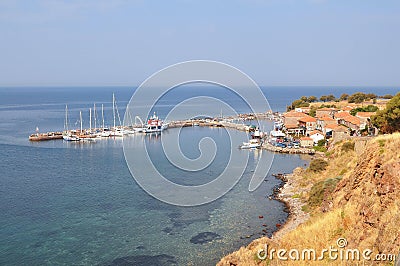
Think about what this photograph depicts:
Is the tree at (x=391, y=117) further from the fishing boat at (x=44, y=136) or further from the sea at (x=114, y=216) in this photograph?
the fishing boat at (x=44, y=136)

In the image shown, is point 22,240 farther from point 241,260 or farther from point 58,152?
point 58,152

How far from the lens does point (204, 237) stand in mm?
15500

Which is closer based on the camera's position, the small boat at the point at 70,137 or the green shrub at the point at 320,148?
the green shrub at the point at 320,148

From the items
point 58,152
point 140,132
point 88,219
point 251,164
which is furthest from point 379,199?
point 140,132

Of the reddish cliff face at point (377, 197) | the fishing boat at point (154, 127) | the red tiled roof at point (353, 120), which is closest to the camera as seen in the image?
the reddish cliff face at point (377, 197)

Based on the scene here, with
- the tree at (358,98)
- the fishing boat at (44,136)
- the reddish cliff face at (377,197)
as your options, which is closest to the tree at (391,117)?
the reddish cliff face at (377,197)

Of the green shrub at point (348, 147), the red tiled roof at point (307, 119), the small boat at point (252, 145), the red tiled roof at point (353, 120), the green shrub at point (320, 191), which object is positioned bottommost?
the small boat at point (252, 145)

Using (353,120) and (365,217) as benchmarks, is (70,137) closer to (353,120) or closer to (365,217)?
(353,120)

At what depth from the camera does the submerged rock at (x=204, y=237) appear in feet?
49.6

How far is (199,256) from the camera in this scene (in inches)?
543

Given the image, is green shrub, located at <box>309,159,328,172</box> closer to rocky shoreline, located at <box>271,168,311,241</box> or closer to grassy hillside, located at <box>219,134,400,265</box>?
rocky shoreline, located at <box>271,168,311,241</box>

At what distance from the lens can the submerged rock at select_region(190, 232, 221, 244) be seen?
15133mm

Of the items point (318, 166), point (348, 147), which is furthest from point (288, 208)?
point (348, 147)

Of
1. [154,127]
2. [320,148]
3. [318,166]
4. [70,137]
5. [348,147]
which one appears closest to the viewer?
[318,166]
